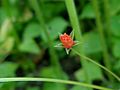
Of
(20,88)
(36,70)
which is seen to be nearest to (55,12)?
(36,70)

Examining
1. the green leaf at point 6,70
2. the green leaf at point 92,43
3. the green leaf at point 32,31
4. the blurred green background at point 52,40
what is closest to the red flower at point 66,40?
the green leaf at point 6,70

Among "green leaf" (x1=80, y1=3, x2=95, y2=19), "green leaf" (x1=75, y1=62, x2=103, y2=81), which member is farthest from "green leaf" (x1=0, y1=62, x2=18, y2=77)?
"green leaf" (x1=80, y1=3, x2=95, y2=19)

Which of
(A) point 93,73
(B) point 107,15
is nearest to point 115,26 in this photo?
(B) point 107,15

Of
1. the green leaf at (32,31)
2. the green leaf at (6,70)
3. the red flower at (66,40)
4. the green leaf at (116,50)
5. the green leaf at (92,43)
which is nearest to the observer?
the red flower at (66,40)

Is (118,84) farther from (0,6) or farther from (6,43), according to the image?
(0,6)

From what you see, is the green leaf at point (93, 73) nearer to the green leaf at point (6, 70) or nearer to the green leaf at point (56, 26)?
the green leaf at point (56, 26)

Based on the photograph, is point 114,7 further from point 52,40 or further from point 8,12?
point 8,12
